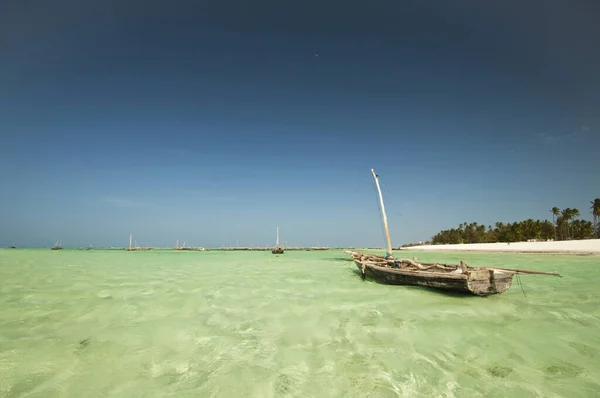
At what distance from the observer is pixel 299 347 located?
7.43 m

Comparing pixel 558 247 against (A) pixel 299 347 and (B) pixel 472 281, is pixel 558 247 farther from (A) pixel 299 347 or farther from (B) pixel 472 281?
(A) pixel 299 347

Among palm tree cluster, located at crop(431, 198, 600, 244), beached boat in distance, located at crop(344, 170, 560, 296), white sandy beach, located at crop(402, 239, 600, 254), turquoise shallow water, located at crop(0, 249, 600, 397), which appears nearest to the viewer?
turquoise shallow water, located at crop(0, 249, 600, 397)

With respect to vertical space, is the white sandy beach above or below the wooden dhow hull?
below

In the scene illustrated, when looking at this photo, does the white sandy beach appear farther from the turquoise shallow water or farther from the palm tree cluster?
the turquoise shallow water

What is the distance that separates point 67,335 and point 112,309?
3336mm

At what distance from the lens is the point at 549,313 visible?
36.1ft

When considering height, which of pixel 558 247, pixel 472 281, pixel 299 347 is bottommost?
pixel 558 247

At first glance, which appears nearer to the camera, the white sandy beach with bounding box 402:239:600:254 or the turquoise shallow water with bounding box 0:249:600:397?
the turquoise shallow water with bounding box 0:249:600:397

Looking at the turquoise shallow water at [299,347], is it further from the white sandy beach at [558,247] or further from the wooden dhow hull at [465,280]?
the white sandy beach at [558,247]

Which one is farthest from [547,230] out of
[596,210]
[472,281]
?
[472,281]

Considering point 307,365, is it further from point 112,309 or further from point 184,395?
point 112,309

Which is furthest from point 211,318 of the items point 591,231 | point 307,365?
point 591,231

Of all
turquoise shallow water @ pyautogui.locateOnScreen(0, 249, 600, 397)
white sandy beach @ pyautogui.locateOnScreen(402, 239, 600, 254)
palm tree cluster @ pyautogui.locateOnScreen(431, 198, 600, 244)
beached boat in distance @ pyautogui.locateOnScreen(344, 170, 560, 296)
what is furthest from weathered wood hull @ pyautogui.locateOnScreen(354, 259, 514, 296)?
palm tree cluster @ pyautogui.locateOnScreen(431, 198, 600, 244)

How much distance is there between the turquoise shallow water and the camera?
5441mm
